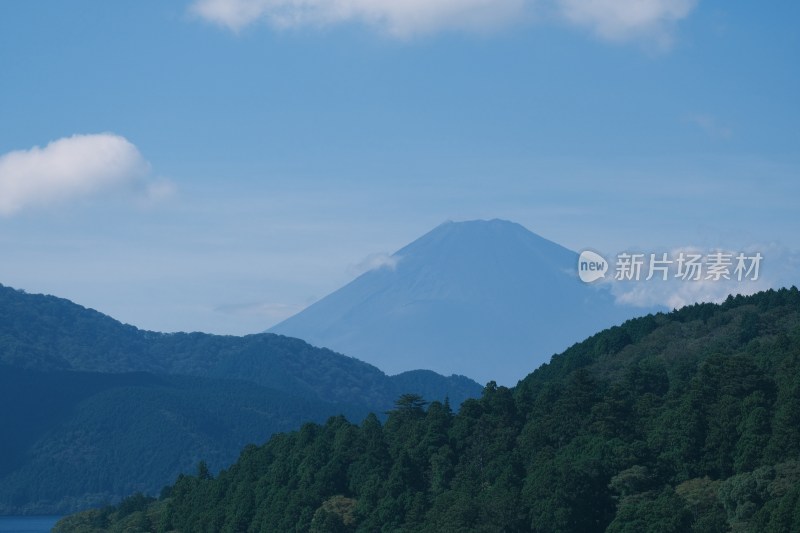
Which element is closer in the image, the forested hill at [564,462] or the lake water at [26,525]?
the forested hill at [564,462]

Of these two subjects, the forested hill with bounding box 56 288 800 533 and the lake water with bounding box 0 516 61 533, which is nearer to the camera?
the forested hill with bounding box 56 288 800 533

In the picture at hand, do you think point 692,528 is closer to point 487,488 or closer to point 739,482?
point 739,482

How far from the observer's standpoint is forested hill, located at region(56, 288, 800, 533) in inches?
2014

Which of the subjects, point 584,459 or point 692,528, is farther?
point 584,459

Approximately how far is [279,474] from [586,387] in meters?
17.6

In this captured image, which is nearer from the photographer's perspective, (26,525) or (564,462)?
(564,462)

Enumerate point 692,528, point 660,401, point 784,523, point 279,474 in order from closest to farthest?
point 784,523, point 692,528, point 660,401, point 279,474

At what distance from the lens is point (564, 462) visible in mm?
55438

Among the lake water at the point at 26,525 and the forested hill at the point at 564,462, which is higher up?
the forested hill at the point at 564,462

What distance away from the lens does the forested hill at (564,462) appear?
5116 centimetres

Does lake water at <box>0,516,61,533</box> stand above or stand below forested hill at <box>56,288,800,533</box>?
below

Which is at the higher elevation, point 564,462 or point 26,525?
point 564,462

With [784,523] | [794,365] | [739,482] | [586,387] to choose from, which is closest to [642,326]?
[586,387]

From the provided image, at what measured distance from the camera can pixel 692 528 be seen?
48062 mm
